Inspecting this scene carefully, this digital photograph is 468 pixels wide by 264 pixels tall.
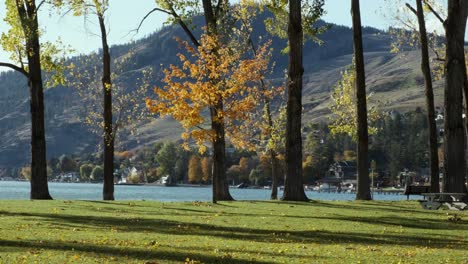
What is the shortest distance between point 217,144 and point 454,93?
12420 millimetres

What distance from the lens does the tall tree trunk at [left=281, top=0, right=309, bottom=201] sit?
3462 centimetres

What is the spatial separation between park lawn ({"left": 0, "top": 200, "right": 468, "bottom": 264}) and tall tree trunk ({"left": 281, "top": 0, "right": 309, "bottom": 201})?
5172mm

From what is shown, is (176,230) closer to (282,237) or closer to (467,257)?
(282,237)

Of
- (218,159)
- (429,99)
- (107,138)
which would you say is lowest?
(218,159)

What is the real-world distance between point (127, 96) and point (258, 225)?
32341 mm

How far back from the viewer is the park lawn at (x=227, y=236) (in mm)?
14469

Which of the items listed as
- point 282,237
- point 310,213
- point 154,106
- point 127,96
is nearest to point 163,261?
point 282,237

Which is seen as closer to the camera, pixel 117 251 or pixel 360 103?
pixel 117 251

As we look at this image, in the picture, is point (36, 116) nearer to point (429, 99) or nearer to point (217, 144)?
point (217, 144)

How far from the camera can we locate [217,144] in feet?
122

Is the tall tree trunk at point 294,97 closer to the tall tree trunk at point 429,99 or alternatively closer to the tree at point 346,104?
the tall tree trunk at point 429,99

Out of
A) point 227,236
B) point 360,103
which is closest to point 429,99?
point 360,103

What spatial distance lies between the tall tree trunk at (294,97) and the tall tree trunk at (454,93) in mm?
7255

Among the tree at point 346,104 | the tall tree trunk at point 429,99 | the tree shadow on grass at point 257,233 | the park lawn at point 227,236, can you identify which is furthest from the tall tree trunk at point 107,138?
the tree shadow on grass at point 257,233
